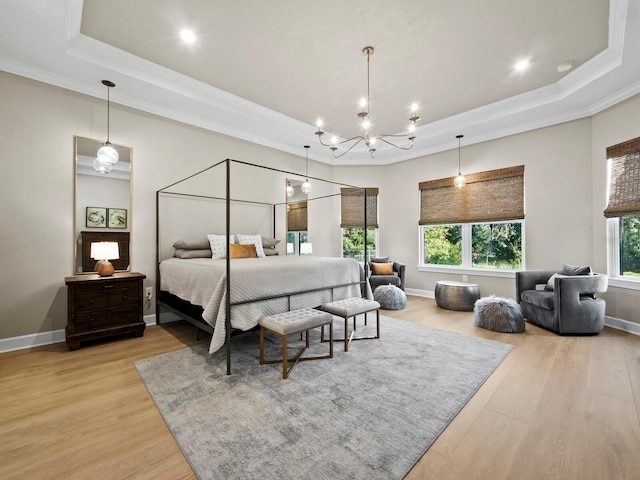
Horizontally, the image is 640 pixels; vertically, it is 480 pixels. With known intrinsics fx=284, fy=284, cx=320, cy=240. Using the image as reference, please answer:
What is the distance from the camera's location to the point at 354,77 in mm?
3475

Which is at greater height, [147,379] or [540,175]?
[540,175]

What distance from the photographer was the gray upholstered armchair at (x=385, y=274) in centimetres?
527

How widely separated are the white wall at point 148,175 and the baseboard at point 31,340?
72mm

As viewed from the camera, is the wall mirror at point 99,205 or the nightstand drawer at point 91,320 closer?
the nightstand drawer at point 91,320

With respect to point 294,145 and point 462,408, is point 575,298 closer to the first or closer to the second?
point 462,408

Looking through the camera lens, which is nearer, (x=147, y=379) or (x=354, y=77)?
(x=147, y=379)

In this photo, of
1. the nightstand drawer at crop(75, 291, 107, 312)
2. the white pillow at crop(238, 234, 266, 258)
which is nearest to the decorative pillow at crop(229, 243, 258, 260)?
the white pillow at crop(238, 234, 266, 258)

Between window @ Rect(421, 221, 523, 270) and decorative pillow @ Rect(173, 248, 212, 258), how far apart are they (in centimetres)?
418

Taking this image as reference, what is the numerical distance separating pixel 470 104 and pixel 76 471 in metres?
5.45

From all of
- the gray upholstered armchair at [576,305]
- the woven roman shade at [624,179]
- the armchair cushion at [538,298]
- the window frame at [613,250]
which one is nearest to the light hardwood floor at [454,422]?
the gray upholstered armchair at [576,305]

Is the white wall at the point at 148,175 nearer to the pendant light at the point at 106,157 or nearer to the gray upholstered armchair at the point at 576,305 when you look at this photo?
the pendant light at the point at 106,157

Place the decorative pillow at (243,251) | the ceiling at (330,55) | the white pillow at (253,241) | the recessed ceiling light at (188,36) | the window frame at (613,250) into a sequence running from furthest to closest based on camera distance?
the white pillow at (253,241)
the decorative pillow at (243,251)
the window frame at (613,250)
the recessed ceiling light at (188,36)
the ceiling at (330,55)

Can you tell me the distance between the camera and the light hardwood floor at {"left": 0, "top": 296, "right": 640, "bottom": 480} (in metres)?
1.43

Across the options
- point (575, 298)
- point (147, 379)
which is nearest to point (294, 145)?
point (147, 379)
